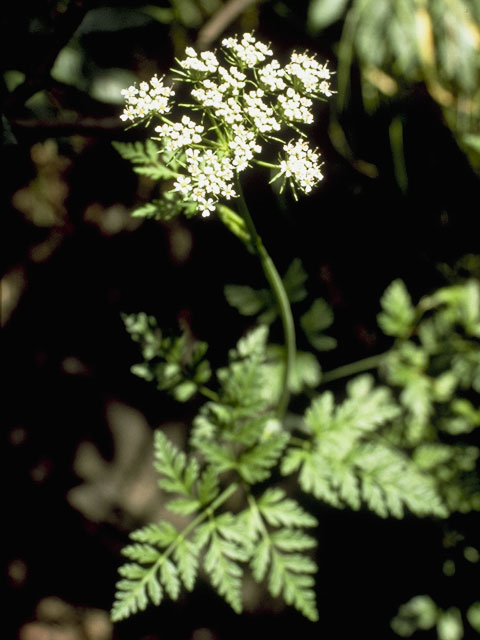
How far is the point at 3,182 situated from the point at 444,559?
251 cm

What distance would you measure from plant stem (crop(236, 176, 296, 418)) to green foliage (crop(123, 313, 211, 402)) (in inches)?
10.9

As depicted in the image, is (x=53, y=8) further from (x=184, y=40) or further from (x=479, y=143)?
(x=479, y=143)

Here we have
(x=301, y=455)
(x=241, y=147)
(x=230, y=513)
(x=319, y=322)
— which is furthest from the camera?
(x=319, y=322)

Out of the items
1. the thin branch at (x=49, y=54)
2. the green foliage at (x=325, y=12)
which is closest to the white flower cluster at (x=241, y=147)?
the thin branch at (x=49, y=54)

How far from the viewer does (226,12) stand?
2.42 m

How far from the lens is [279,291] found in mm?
1622

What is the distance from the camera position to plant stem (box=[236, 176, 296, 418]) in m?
1.33

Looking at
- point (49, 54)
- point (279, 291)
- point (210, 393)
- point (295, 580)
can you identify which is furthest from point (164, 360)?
point (49, 54)

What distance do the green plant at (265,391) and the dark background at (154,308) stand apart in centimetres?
19

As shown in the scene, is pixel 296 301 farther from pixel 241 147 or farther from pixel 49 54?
pixel 49 54

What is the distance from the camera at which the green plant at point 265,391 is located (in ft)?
3.98

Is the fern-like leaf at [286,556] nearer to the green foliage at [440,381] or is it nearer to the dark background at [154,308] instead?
the green foliage at [440,381]

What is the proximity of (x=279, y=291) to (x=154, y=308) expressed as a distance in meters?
1.04

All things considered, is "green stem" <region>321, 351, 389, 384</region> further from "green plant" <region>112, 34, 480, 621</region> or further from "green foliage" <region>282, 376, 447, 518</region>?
"green foliage" <region>282, 376, 447, 518</region>
